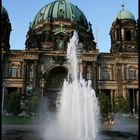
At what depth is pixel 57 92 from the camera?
65.6 metres

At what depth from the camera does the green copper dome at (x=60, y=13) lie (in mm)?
76250

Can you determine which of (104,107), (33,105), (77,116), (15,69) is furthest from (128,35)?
(77,116)

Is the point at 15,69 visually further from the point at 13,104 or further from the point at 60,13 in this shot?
the point at 60,13

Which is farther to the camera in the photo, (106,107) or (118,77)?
(118,77)

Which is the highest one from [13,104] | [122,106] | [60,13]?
[60,13]

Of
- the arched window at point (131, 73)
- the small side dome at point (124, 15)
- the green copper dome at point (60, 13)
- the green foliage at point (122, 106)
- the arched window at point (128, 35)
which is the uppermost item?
the green copper dome at point (60, 13)

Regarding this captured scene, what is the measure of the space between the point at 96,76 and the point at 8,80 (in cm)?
1697

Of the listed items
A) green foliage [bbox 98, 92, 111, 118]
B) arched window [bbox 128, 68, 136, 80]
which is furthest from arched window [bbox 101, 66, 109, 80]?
green foliage [bbox 98, 92, 111, 118]

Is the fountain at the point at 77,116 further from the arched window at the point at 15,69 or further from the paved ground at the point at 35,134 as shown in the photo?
the arched window at the point at 15,69

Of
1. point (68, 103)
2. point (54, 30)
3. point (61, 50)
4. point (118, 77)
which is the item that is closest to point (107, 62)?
point (118, 77)

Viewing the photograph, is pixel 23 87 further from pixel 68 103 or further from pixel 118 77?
pixel 68 103

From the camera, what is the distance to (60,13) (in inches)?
3022

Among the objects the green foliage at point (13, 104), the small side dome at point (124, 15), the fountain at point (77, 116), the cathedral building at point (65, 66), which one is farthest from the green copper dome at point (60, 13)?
the fountain at point (77, 116)

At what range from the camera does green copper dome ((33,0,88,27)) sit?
76250mm
